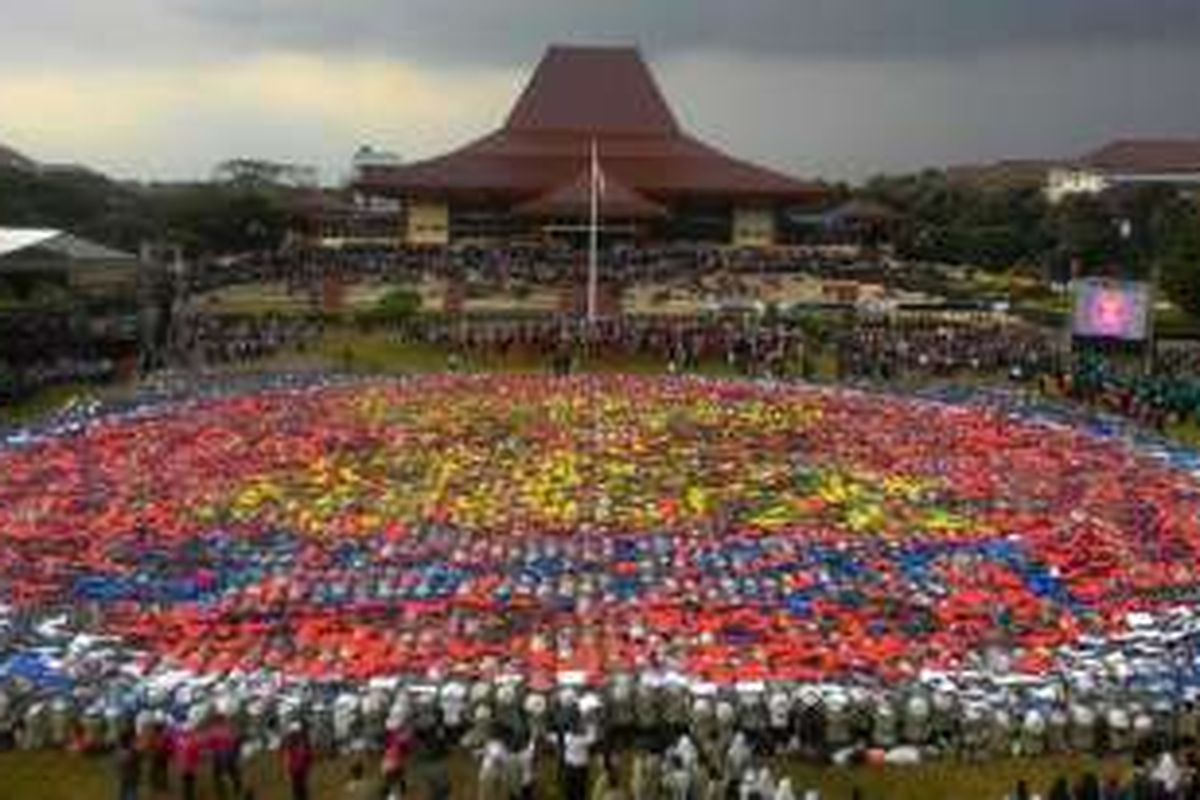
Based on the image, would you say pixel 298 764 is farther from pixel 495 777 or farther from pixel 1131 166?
pixel 1131 166

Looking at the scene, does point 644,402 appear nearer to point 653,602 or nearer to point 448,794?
point 653,602

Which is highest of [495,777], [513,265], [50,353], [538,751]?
[513,265]

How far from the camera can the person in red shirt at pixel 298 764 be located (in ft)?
61.3

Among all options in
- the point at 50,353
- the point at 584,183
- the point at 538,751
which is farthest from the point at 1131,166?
the point at 538,751

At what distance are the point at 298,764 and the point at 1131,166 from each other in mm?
139977

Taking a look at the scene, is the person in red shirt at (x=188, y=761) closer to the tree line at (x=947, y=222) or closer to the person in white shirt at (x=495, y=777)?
the person in white shirt at (x=495, y=777)

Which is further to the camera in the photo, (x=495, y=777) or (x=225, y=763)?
(x=225, y=763)

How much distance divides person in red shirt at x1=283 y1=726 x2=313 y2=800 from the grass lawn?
233mm

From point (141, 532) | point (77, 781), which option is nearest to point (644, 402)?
point (141, 532)

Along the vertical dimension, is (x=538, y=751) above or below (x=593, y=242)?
below

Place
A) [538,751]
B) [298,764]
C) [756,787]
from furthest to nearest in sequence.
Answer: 1. [538,751]
2. [298,764]
3. [756,787]

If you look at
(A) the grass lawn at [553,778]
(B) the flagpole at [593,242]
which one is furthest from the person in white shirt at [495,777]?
(B) the flagpole at [593,242]

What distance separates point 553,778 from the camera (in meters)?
19.3

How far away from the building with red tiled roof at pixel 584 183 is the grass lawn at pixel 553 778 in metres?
51.9
